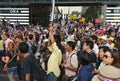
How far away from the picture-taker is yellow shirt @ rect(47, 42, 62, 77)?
8.97m

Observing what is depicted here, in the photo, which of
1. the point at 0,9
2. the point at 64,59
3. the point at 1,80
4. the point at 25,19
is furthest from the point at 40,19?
the point at 64,59

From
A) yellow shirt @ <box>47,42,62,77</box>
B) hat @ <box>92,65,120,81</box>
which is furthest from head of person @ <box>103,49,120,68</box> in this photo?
yellow shirt @ <box>47,42,62,77</box>

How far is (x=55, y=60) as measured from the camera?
9.05m

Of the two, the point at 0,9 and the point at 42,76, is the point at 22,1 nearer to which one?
the point at 0,9

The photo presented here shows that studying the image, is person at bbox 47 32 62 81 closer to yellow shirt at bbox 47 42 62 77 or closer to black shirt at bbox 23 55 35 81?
yellow shirt at bbox 47 42 62 77

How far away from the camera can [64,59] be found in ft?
31.2

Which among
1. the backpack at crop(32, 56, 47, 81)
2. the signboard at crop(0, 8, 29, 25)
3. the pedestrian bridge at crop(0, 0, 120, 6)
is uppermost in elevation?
the backpack at crop(32, 56, 47, 81)

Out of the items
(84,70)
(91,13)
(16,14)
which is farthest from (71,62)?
(16,14)

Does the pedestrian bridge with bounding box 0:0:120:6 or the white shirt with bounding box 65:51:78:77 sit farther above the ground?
the white shirt with bounding box 65:51:78:77

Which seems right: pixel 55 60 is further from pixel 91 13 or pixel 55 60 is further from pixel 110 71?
pixel 91 13

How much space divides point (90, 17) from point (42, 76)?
3374 cm

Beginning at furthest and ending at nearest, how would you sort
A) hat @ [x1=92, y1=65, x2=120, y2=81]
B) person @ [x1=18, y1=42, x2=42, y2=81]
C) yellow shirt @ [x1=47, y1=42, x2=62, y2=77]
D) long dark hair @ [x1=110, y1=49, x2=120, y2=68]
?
1. yellow shirt @ [x1=47, y1=42, x2=62, y2=77]
2. person @ [x1=18, y1=42, x2=42, y2=81]
3. long dark hair @ [x1=110, y1=49, x2=120, y2=68]
4. hat @ [x1=92, y1=65, x2=120, y2=81]

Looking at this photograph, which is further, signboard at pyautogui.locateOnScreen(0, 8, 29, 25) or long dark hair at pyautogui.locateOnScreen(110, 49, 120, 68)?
signboard at pyautogui.locateOnScreen(0, 8, 29, 25)

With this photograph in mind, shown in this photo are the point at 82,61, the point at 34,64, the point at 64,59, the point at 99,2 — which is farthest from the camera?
the point at 99,2
